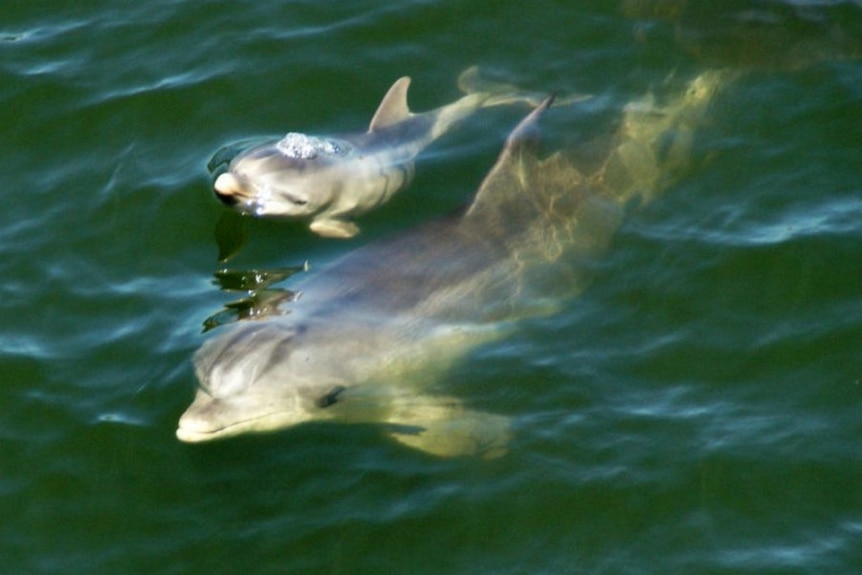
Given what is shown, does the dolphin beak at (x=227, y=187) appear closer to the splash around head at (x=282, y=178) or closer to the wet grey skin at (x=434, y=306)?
the splash around head at (x=282, y=178)

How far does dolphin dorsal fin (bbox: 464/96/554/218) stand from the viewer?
10469 mm

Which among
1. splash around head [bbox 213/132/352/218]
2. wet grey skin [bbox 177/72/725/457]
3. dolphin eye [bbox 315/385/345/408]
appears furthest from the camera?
splash around head [bbox 213/132/352/218]

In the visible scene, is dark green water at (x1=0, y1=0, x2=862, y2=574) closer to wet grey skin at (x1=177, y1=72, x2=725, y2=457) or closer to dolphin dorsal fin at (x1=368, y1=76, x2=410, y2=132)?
wet grey skin at (x1=177, y1=72, x2=725, y2=457)

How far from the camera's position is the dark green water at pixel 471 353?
8.48 metres

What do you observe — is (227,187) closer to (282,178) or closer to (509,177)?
(282,178)

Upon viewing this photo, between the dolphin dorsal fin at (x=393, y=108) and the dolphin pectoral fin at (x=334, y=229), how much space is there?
1043 mm

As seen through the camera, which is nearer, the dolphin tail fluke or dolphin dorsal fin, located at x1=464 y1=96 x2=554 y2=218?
dolphin dorsal fin, located at x1=464 y1=96 x2=554 y2=218

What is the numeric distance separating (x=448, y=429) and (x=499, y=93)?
3.79 metres

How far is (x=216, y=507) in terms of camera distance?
875cm

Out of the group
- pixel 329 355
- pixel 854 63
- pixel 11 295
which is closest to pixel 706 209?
pixel 854 63

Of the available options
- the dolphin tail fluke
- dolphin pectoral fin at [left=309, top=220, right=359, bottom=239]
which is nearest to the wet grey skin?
dolphin pectoral fin at [left=309, top=220, right=359, bottom=239]

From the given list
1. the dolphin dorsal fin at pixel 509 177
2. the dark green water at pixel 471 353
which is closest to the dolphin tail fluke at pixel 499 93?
the dark green water at pixel 471 353

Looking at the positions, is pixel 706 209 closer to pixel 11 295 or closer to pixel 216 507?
pixel 216 507

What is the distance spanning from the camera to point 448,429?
30.4 ft
